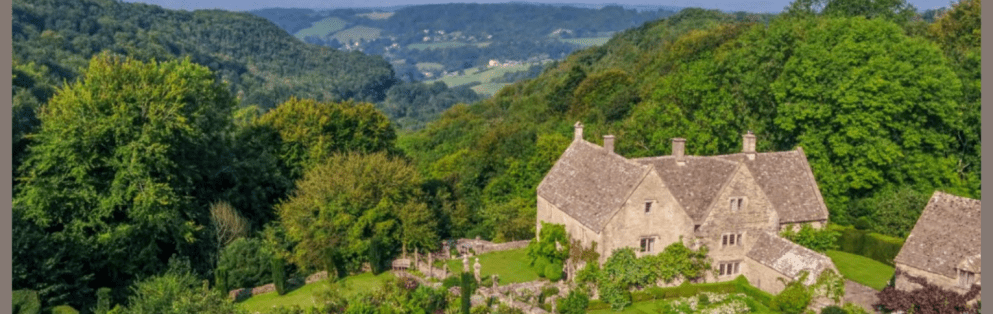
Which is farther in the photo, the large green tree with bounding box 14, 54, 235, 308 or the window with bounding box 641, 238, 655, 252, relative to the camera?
the large green tree with bounding box 14, 54, 235, 308

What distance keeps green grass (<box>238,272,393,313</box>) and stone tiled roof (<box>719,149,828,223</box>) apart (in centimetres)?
2286

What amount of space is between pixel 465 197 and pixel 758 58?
1011 inches

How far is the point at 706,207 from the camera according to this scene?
4628 centimetres

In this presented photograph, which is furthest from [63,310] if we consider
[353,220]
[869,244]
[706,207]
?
[869,244]

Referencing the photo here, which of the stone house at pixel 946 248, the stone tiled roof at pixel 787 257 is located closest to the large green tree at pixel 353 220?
the stone tiled roof at pixel 787 257

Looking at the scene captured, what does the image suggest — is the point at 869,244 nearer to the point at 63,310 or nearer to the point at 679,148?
the point at 679,148

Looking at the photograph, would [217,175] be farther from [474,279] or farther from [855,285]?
[855,285]

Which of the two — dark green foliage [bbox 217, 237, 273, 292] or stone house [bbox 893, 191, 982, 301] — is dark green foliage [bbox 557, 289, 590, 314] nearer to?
stone house [bbox 893, 191, 982, 301]

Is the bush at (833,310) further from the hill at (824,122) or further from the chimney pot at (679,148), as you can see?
the hill at (824,122)

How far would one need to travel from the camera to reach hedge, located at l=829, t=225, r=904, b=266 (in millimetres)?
48375

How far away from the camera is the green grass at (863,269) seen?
45656mm

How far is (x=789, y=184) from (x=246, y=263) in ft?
108

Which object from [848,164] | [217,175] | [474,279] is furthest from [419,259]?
[848,164]

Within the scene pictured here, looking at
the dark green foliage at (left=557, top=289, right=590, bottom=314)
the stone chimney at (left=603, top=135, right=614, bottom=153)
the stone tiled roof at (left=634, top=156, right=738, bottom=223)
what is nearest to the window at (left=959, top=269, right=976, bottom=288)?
the stone tiled roof at (left=634, top=156, right=738, bottom=223)
